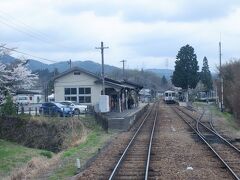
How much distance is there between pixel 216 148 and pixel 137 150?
11.1ft

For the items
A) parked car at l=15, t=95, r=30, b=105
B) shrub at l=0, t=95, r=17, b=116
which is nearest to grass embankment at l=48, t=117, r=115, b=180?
shrub at l=0, t=95, r=17, b=116

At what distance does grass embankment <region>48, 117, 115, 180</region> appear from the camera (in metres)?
17.2

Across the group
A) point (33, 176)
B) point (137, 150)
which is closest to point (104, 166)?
point (33, 176)

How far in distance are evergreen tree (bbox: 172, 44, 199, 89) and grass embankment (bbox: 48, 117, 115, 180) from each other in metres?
66.9

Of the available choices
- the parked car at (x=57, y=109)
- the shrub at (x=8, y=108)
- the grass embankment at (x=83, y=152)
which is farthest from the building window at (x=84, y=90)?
the grass embankment at (x=83, y=152)

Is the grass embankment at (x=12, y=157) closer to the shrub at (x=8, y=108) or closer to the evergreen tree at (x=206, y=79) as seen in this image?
the shrub at (x=8, y=108)

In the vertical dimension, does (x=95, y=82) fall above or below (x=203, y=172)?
above

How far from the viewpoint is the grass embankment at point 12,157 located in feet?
77.6

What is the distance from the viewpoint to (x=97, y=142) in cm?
2839

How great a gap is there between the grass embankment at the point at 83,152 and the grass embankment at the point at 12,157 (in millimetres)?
1983

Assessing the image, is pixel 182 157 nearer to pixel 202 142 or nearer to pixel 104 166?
pixel 104 166

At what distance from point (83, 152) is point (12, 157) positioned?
5548 mm

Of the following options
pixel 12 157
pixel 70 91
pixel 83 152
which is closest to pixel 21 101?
pixel 70 91

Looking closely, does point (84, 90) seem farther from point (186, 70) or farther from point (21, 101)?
point (186, 70)
